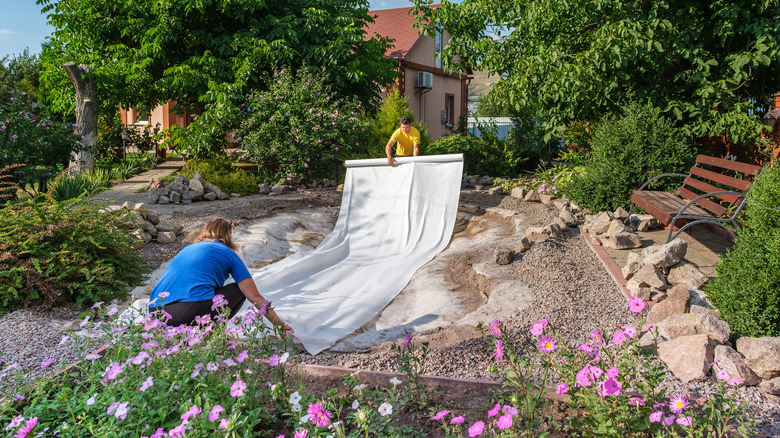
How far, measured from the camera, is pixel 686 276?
443cm

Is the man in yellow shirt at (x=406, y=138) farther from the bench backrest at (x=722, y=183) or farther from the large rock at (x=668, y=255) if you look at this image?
the large rock at (x=668, y=255)

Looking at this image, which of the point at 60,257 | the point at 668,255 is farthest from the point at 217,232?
the point at 668,255

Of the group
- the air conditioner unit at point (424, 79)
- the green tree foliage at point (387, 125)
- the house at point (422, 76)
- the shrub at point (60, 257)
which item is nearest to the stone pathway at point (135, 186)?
the shrub at point (60, 257)

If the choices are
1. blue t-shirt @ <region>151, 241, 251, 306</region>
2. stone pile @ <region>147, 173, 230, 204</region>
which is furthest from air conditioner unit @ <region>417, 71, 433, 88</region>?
blue t-shirt @ <region>151, 241, 251, 306</region>

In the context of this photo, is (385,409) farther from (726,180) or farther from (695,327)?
(726,180)

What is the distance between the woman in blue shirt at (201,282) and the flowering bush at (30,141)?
5985 mm

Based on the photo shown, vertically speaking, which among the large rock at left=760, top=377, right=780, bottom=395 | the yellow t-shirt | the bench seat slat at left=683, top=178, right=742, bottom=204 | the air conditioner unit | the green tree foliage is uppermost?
the air conditioner unit

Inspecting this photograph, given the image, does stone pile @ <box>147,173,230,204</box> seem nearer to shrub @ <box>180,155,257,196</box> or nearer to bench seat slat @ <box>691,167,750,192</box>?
shrub @ <box>180,155,257,196</box>

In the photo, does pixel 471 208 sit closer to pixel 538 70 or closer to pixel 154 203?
pixel 538 70

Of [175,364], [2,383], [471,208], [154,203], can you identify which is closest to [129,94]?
[154,203]

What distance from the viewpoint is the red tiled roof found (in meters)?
20.2

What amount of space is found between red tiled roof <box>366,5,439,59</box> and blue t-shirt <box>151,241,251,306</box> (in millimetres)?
16984

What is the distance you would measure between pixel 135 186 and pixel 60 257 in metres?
8.15

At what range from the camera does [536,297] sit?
14.9 feet
